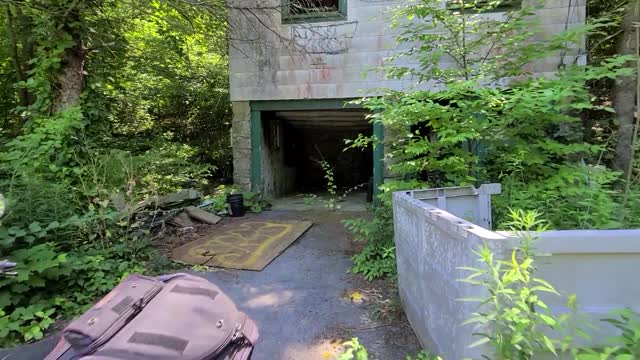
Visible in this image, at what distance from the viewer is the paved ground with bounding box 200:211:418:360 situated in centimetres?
294

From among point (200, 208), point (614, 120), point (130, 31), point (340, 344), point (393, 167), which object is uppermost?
point (130, 31)

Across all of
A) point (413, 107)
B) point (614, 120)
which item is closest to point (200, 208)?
point (413, 107)

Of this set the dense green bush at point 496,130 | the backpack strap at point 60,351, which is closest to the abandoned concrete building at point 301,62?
the dense green bush at point 496,130

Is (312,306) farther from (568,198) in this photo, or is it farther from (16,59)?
(16,59)

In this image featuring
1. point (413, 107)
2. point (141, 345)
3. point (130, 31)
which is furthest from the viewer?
point (130, 31)

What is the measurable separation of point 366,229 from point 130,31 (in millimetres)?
6767

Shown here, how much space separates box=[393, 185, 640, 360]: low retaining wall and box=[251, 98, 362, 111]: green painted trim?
4705 mm

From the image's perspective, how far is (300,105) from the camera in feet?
24.6

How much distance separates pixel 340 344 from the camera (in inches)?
117

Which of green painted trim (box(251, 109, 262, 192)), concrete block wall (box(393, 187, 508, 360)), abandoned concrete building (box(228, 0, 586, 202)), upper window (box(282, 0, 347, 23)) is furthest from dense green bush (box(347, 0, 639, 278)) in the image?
green painted trim (box(251, 109, 262, 192))

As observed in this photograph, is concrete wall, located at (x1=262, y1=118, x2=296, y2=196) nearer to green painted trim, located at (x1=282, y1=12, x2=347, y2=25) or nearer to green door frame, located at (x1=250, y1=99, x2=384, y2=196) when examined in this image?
green door frame, located at (x1=250, y1=99, x2=384, y2=196)

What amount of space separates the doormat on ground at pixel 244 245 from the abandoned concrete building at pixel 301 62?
5.65 feet

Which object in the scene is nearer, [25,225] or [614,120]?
[25,225]

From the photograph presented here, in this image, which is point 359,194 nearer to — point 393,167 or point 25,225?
point 393,167
